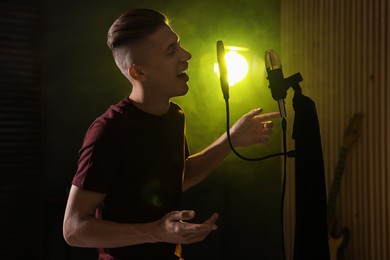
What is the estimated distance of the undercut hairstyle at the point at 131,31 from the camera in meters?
1.54

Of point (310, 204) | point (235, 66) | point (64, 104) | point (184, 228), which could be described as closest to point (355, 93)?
point (235, 66)

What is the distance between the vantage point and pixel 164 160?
5.11ft

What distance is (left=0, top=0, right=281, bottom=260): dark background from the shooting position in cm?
265

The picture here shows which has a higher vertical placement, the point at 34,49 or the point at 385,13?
the point at 385,13

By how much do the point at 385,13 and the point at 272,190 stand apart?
176cm

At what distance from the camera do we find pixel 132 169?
147 cm

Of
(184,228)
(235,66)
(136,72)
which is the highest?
(235,66)

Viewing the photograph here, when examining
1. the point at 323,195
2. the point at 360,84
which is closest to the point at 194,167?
the point at 323,195

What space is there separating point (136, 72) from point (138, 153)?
0.99 feet

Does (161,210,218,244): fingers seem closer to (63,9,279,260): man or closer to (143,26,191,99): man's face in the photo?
(63,9,279,260): man

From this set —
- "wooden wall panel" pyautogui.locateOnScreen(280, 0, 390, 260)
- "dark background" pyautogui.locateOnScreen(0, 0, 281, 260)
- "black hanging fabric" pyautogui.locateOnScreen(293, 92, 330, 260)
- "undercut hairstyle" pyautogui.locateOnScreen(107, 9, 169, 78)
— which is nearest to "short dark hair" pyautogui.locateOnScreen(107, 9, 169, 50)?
"undercut hairstyle" pyautogui.locateOnScreen(107, 9, 169, 78)

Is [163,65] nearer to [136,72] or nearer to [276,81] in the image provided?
[136,72]

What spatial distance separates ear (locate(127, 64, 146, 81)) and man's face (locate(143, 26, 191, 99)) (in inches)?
0.6

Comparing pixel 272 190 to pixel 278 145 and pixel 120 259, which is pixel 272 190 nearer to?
pixel 278 145
